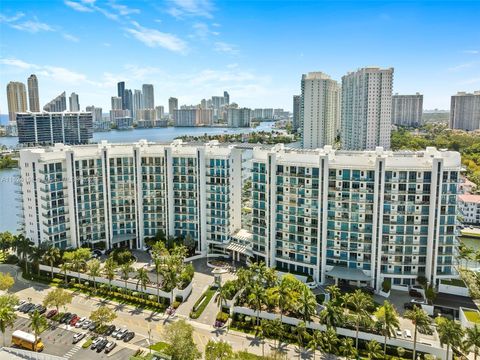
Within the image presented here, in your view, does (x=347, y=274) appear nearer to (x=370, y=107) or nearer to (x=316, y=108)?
(x=370, y=107)

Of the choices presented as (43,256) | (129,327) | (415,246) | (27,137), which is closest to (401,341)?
(415,246)

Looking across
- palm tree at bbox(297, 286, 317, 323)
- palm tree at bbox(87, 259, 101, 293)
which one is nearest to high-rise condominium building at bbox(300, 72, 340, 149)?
palm tree at bbox(87, 259, 101, 293)

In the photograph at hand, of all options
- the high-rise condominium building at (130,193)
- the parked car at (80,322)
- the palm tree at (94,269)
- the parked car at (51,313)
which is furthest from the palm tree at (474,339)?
the parked car at (51,313)

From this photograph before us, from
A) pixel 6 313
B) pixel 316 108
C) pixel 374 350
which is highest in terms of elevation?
pixel 316 108

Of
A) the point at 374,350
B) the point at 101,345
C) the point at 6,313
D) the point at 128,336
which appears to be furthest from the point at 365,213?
the point at 6,313

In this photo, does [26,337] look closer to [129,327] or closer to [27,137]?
[129,327]

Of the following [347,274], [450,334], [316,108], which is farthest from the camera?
[316,108]

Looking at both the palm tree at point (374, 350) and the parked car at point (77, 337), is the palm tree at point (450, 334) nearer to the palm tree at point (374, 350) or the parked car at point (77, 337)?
the palm tree at point (374, 350)
